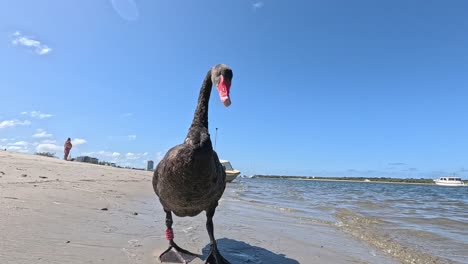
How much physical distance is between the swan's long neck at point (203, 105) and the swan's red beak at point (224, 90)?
0.51 m

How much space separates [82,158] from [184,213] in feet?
123

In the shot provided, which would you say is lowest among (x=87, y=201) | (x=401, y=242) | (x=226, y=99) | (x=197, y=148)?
(x=401, y=242)

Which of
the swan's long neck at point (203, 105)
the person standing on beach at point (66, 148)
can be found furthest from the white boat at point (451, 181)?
the swan's long neck at point (203, 105)

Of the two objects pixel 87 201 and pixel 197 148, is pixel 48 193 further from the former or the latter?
pixel 197 148

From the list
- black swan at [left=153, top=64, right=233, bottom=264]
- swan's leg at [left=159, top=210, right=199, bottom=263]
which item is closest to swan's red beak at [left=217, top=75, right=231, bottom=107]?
black swan at [left=153, top=64, right=233, bottom=264]

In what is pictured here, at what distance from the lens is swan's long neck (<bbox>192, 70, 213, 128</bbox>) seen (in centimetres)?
466

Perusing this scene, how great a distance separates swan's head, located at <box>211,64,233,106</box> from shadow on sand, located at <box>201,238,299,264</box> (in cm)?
218

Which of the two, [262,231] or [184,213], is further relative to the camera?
[262,231]

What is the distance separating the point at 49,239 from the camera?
4.18 meters

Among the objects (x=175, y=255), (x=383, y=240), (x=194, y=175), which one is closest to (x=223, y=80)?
(x=194, y=175)

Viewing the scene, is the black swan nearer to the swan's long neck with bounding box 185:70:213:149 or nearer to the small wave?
the swan's long neck with bounding box 185:70:213:149

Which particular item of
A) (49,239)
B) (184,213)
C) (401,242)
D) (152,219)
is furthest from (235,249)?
(401,242)

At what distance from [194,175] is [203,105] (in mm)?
1269

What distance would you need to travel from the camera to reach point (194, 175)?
3953 millimetres
